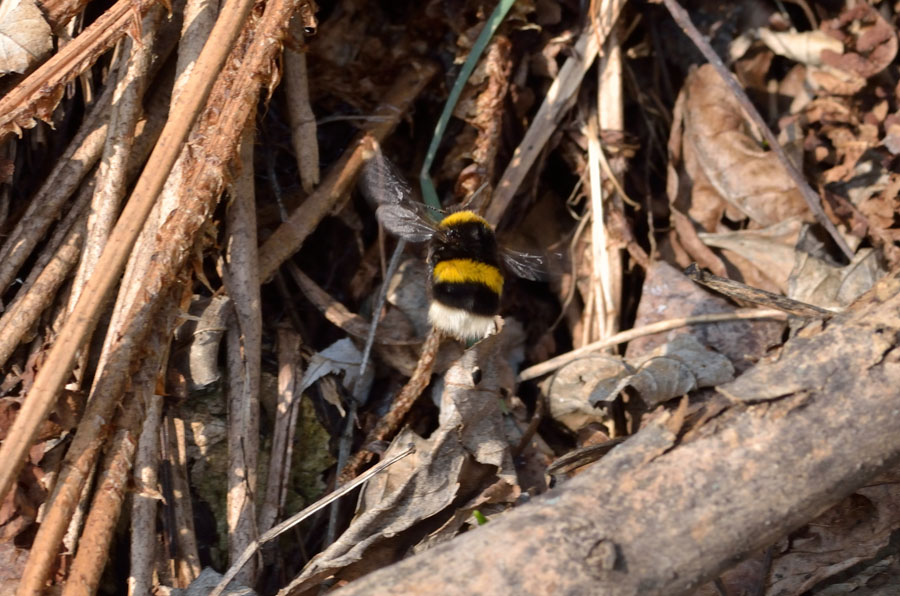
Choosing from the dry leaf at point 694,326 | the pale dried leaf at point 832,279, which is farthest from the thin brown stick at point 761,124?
the dry leaf at point 694,326

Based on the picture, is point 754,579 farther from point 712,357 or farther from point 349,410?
point 349,410

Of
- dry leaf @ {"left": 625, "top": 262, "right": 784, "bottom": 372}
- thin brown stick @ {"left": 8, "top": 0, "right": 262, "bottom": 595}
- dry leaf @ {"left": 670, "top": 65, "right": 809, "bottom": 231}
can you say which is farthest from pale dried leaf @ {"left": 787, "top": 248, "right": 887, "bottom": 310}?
thin brown stick @ {"left": 8, "top": 0, "right": 262, "bottom": 595}

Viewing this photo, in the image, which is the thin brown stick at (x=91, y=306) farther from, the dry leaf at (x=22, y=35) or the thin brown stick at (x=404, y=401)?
the thin brown stick at (x=404, y=401)

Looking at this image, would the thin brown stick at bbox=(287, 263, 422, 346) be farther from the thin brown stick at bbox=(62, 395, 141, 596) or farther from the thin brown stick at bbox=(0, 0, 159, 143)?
the thin brown stick at bbox=(0, 0, 159, 143)

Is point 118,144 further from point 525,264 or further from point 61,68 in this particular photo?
point 525,264

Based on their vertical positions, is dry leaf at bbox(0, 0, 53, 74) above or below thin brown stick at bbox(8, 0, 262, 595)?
above

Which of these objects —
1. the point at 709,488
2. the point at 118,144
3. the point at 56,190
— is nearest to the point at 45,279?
the point at 56,190
